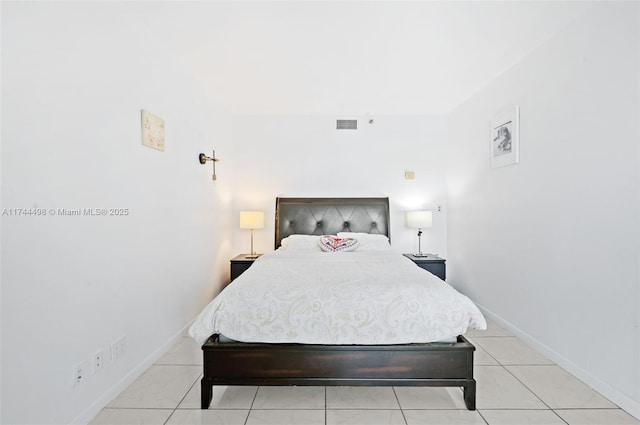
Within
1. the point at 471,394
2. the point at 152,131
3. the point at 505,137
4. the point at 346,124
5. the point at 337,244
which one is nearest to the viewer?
the point at 471,394

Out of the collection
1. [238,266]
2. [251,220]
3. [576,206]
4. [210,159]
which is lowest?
[238,266]

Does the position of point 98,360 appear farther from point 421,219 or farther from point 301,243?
point 421,219

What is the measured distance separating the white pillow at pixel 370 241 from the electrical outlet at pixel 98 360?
233cm

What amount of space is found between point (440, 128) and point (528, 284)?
2297mm

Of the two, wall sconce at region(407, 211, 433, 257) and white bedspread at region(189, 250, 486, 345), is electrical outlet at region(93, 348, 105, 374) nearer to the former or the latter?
white bedspread at region(189, 250, 486, 345)

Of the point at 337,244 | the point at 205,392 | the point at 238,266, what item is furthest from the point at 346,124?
the point at 205,392

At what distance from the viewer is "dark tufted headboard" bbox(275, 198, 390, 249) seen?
12.4 feet

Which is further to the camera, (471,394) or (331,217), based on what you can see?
(331,217)

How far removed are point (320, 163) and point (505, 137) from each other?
6.89 ft

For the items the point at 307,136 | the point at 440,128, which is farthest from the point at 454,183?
the point at 307,136

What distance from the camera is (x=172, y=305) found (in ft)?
8.25

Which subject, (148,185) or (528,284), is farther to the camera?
(528,284)

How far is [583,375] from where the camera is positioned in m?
1.97

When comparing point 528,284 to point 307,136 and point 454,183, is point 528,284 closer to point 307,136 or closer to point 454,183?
point 454,183
